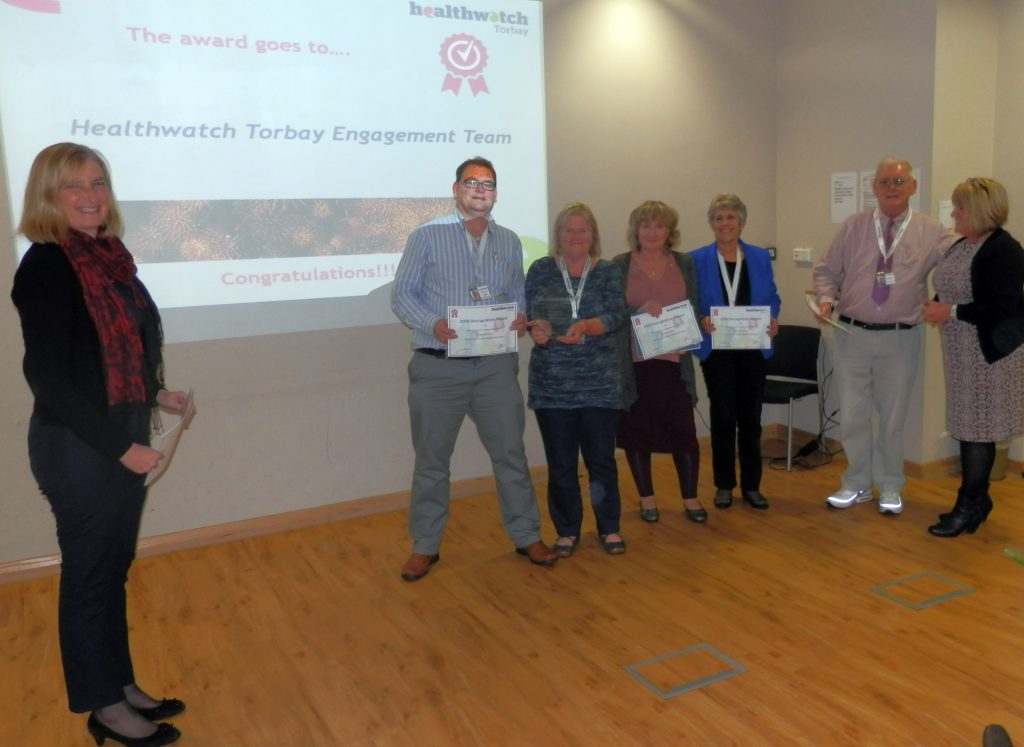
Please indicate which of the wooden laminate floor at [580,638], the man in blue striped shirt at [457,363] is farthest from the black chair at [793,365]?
the man in blue striped shirt at [457,363]

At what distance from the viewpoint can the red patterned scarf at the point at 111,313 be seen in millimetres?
2070

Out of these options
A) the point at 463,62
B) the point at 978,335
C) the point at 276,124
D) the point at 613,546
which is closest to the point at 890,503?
the point at 978,335

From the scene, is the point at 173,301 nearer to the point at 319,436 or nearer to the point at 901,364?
the point at 319,436

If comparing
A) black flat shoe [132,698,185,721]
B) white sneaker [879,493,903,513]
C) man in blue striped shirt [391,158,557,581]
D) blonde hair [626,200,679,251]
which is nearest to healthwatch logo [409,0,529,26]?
man in blue striped shirt [391,158,557,581]

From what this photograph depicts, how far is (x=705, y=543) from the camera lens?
377 cm

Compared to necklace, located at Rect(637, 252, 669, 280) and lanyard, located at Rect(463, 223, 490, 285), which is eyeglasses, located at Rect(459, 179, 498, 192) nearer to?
lanyard, located at Rect(463, 223, 490, 285)

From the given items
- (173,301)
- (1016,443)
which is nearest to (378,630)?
(173,301)

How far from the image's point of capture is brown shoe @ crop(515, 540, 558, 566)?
3549 millimetres

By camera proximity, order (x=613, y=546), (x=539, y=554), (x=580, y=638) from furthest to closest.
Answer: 1. (x=613, y=546)
2. (x=539, y=554)
3. (x=580, y=638)

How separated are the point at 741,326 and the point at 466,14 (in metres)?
2.04

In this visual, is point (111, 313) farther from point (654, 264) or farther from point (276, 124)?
point (654, 264)

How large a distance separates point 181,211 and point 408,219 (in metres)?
1.04

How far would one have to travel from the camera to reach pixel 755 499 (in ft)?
13.8

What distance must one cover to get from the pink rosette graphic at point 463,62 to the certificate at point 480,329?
1.50 metres
